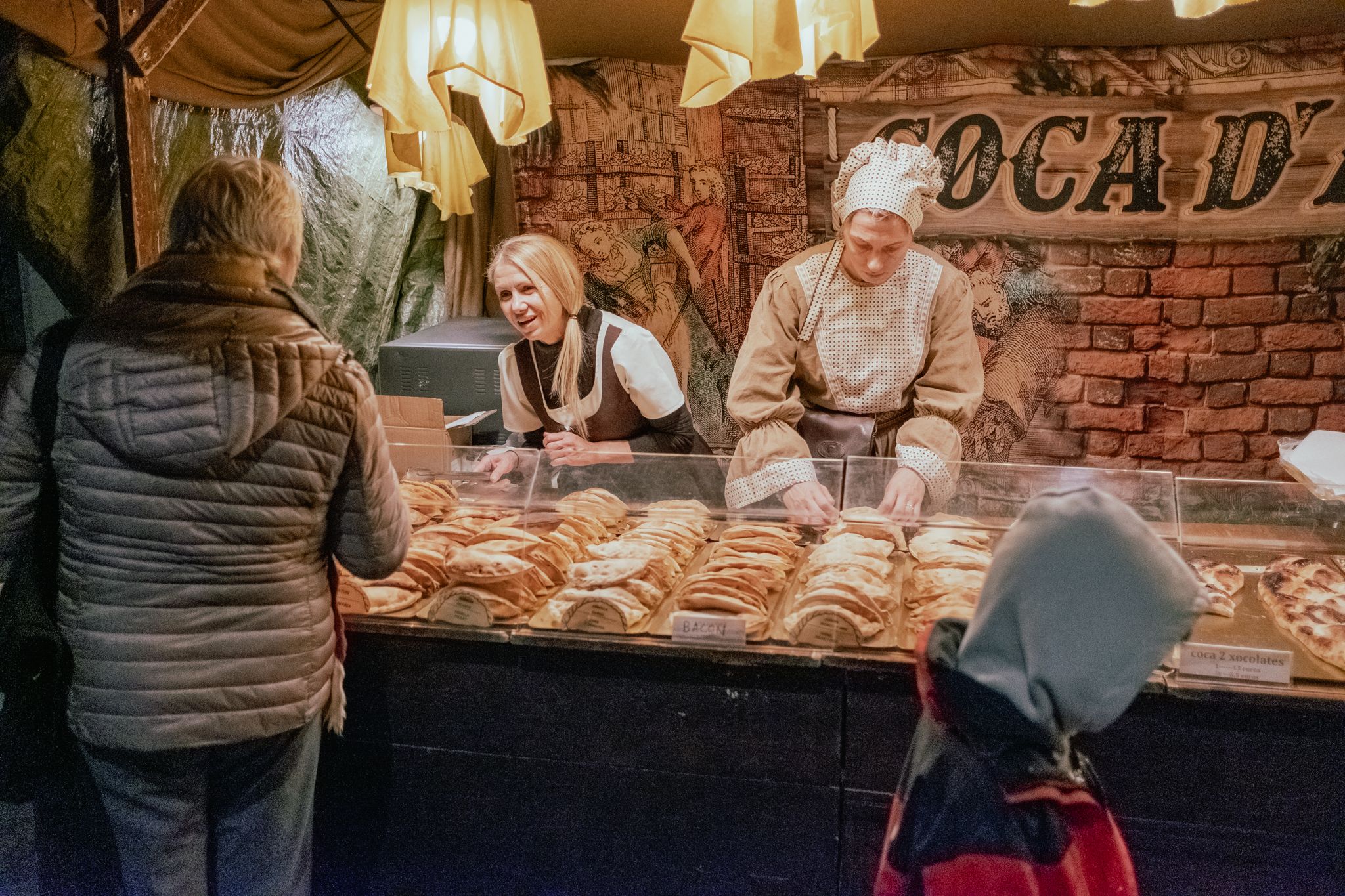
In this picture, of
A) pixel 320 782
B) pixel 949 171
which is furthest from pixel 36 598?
pixel 949 171

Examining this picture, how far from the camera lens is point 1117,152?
15.8ft

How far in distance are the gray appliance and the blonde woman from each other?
585mm

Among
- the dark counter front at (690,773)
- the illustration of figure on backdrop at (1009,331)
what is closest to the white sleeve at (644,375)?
the dark counter front at (690,773)

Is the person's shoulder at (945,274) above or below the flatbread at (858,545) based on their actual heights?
above

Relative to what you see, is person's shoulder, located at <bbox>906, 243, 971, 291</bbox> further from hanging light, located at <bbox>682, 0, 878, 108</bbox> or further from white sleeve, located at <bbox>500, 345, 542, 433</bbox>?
white sleeve, located at <bbox>500, 345, 542, 433</bbox>

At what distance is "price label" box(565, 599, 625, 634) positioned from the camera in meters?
2.22

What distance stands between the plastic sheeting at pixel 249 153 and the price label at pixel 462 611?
2.05 metres

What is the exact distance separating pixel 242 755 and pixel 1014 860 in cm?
149

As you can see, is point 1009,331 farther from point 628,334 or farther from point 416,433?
point 416,433

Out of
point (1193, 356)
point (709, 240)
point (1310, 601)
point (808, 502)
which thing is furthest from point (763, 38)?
point (1193, 356)

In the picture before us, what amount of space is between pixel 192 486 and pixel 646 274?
3672 millimetres

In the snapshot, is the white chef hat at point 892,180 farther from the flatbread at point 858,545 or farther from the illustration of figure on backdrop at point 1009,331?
the illustration of figure on backdrop at point 1009,331

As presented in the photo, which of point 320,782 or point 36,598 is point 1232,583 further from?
point 36,598

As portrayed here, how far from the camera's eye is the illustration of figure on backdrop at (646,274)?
5.27m
